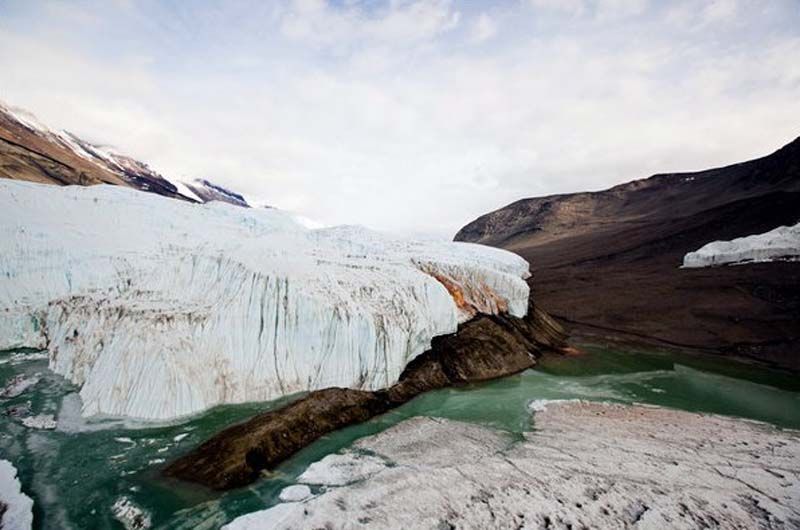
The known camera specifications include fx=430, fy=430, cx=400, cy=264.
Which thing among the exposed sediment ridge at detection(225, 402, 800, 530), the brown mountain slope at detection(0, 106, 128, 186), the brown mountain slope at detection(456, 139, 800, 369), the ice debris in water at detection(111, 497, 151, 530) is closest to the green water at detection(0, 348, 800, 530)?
the ice debris in water at detection(111, 497, 151, 530)

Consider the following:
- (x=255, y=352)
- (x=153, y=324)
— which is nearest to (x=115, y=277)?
(x=153, y=324)

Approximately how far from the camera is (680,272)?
42938 millimetres

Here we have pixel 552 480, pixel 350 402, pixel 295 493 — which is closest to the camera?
pixel 295 493

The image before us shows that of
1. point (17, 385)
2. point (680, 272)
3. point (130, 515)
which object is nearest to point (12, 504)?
point (130, 515)

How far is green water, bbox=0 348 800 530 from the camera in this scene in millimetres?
7773

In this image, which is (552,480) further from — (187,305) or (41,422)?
(41,422)

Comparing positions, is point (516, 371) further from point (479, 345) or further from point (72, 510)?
point (72, 510)

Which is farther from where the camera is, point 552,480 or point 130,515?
point 552,480

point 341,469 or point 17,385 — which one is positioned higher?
point 17,385

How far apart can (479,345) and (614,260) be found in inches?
1812

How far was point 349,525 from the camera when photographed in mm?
7090

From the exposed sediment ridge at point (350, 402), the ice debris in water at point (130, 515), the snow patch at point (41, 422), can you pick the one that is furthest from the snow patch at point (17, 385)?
the ice debris in water at point (130, 515)

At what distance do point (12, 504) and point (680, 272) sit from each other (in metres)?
49.8

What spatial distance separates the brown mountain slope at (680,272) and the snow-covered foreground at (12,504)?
27367mm
